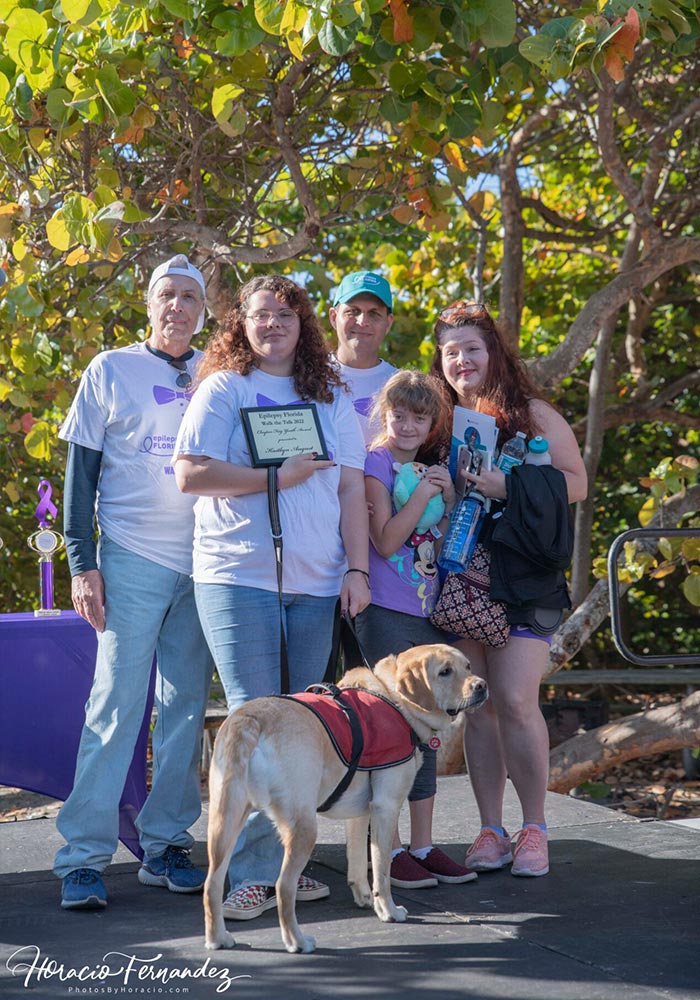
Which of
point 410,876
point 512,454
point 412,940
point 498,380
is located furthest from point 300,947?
point 498,380

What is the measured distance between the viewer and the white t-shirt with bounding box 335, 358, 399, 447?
4.48 m

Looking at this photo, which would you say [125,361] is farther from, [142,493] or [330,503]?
[330,503]

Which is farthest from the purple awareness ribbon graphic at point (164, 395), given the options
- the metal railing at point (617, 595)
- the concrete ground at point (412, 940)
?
the concrete ground at point (412, 940)

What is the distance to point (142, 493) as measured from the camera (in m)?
4.02

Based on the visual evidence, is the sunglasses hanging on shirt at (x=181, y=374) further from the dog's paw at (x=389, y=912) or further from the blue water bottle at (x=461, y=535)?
the dog's paw at (x=389, y=912)

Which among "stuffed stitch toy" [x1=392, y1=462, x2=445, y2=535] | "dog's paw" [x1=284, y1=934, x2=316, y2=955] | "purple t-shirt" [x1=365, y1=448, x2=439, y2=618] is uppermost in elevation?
"stuffed stitch toy" [x1=392, y1=462, x2=445, y2=535]

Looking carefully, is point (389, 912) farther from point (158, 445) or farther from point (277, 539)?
point (158, 445)

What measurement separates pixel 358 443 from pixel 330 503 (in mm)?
261

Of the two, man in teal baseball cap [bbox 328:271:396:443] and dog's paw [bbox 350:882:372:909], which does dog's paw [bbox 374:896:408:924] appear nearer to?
dog's paw [bbox 350:882:372:909]

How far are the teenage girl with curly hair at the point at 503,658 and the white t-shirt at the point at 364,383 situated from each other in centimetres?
27

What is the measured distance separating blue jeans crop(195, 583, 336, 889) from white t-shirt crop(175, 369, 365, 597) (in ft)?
0.16

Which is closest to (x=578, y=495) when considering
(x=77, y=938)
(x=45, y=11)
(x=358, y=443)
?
(x=358, y=443)

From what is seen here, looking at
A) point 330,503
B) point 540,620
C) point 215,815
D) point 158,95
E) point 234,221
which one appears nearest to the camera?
point 215,815

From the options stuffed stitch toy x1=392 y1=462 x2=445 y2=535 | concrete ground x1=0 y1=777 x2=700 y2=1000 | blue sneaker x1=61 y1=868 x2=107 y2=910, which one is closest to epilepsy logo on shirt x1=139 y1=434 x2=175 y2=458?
stuffed stitch toy x1=392 y1=462 x2=445 y2=535
